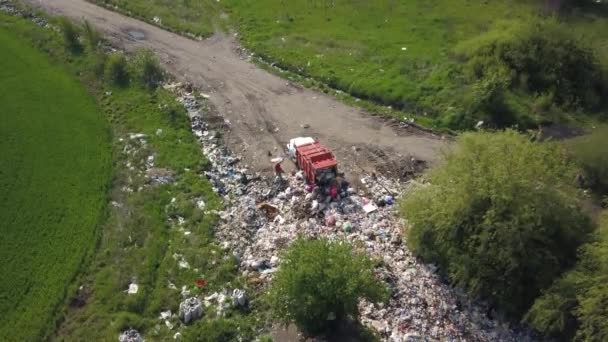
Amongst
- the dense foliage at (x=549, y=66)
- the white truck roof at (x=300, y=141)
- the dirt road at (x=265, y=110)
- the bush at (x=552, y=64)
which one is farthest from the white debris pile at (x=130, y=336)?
the bush at (x=552, y=64)

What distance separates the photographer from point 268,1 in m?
49.1

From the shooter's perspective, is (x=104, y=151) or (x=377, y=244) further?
(x=104, y=151)

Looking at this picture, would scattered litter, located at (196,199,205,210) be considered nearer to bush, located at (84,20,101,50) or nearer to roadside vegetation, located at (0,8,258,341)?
roadside vegetation, located at (0,8,258,341)

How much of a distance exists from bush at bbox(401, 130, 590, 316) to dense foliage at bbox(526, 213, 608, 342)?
0.79 m

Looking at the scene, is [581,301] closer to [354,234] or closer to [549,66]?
[354,234]

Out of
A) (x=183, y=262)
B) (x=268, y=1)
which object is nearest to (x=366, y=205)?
(x=183, y=262)

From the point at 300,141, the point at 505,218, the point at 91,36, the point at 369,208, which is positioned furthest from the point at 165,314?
the point at 91,36

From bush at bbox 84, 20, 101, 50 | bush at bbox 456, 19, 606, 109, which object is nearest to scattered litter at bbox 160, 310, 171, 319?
bush at bbox 456, 19, 606, 109

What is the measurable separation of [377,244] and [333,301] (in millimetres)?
6427

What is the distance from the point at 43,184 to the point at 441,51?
Result: 29467 millimetres

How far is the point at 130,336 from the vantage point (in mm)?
22828

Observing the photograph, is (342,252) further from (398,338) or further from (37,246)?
(37,246)

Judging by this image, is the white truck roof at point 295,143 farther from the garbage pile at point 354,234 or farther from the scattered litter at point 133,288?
the scattered litter at point 133,288

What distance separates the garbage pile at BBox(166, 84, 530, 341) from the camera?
73.2 ft
